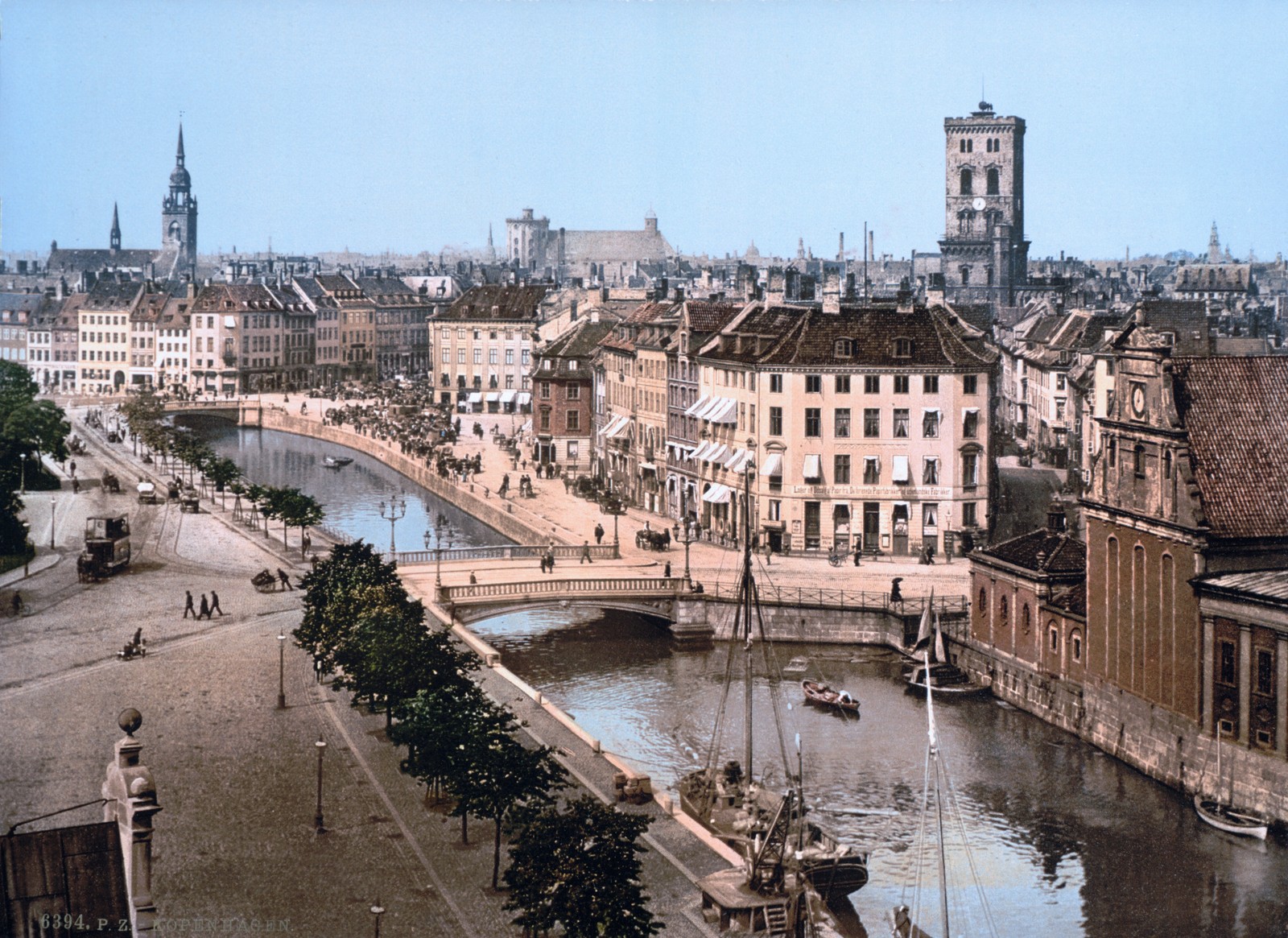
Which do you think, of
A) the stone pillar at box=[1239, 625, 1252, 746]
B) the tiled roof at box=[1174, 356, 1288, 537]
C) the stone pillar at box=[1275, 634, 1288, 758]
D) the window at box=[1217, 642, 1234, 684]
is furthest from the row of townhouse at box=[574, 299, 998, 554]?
the stone pillar at box=[1275, 634, 1288, 758]

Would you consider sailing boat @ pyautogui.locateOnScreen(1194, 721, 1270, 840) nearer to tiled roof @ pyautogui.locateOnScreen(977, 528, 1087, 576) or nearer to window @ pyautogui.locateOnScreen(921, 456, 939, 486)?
tiled roof @ pyautogui.locateOnScreen(977, 528, 1087, 576)

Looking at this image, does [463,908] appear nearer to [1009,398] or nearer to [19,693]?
[19,693]

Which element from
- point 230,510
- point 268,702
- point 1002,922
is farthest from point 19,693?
point 230,510

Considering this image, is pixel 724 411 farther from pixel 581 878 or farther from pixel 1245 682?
pixel 581 878

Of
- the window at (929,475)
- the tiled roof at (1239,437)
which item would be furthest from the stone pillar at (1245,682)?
the window at (929,475)

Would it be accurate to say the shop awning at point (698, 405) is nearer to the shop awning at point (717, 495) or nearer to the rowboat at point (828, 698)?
the shop awning at point (717, 495)

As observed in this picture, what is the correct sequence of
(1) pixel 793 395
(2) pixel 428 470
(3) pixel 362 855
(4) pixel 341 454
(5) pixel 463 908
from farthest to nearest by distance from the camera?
1. (4) pixel 341 454
2. (2) pixel 428 470
3. (1) pixel 793 395
4. (3) pixel 362 855
5. (5) pixel 463 908
